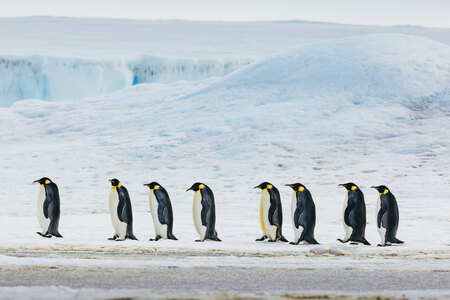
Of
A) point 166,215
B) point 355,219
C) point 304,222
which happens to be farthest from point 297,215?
point 166,215

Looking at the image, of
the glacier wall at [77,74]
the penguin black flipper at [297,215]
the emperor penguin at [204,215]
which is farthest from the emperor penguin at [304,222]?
the glacier wall at [77,74]

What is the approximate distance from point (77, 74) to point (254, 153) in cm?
2181

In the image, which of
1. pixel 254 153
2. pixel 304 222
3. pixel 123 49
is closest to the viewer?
pixel 304 222

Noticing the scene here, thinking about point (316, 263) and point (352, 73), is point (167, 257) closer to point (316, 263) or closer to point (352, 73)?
point (316, 263)

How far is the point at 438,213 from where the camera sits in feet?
51.0

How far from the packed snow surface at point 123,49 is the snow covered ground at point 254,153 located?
6.53 meters

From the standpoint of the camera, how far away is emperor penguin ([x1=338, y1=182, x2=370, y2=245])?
11109 mm

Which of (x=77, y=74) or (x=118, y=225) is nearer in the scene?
(x=118, y=225)

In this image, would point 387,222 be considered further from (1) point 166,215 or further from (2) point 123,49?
(2) point 123,49

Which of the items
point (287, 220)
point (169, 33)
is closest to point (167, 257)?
point (287, 220)

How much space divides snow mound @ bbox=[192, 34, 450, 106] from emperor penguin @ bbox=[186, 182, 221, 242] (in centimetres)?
1715

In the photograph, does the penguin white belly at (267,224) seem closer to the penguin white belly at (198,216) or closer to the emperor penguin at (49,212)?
the penguin white belly at (198,216)

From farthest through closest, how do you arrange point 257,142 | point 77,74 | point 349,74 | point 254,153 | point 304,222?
point 77,74
point 349,74
point 257,142
point 254,153
point 304,222

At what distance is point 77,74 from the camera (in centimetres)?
4338
